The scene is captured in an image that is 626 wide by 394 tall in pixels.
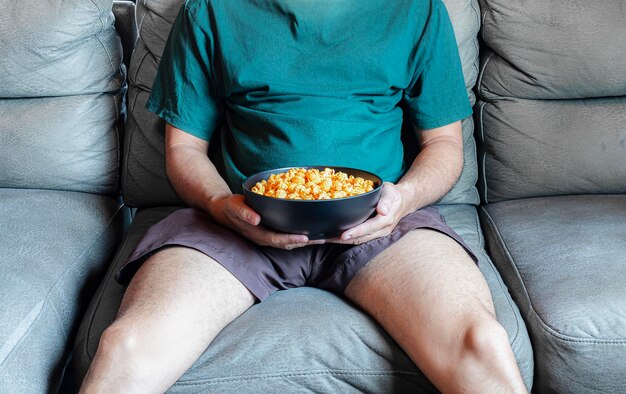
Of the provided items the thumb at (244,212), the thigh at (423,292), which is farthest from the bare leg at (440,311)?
the thumb at (244,212)

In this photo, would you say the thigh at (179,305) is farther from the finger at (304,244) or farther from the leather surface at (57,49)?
the leather surface at (57,49)

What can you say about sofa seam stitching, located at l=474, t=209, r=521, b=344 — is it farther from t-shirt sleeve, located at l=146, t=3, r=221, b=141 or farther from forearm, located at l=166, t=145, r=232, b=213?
t-shirt sleeve, located at l=146, t=3, r=221, b=141

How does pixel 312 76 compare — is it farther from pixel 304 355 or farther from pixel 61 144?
pixel 61 144

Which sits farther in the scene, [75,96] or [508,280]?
[75,96]

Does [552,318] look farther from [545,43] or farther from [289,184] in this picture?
[545,43]

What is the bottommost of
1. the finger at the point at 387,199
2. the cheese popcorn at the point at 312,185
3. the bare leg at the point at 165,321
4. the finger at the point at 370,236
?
the bare leg at the point at 165,321

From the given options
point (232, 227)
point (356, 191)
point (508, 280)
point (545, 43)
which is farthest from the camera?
point (545, 43)

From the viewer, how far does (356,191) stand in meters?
1.21

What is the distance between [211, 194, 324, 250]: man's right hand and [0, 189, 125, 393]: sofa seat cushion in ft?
1.28

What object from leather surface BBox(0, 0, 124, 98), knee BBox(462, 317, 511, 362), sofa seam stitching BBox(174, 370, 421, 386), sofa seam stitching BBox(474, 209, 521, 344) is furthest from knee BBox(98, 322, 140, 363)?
leather surface BBox(0, 0, 124, 98)

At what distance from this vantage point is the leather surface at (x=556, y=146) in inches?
69.1

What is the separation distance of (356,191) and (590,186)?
86cm

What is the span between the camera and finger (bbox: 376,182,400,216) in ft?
4.07

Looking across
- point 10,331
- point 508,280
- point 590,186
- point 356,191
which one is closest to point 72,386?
point 10,331
